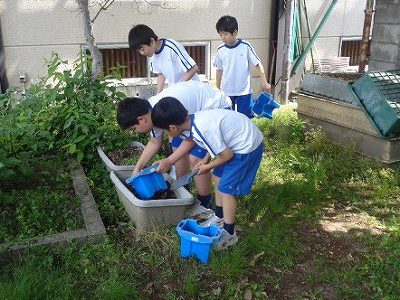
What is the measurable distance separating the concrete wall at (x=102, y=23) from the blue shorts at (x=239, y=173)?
538 cm

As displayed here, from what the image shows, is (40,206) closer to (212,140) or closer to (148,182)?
(148,182)

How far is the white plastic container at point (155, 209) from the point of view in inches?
130

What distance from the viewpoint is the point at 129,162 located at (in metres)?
4.32

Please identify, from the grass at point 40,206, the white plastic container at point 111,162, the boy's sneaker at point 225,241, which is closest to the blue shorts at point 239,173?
the boy's sneaker at point 225,241

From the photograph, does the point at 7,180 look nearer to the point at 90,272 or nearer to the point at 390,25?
the point at 90,272

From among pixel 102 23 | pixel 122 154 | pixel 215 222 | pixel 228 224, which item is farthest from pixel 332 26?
pixel 228 224

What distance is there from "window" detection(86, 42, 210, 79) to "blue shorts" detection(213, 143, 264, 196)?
5.39m

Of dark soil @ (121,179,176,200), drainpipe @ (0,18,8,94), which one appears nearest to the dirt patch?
dark soil @ (121,179,176,200)

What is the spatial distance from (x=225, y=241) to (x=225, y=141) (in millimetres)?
789

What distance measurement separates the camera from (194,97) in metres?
3.59

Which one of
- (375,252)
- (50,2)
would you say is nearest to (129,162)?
(375,252)

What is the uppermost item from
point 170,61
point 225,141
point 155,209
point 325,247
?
point 170,61

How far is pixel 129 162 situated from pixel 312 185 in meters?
1.91

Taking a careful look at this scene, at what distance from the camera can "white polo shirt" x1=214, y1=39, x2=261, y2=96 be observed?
5.34m
